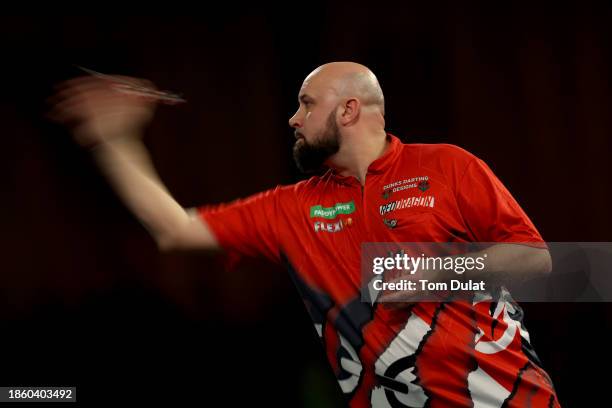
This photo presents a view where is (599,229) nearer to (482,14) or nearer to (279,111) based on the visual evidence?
(482,14)

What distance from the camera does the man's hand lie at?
1.63 meters

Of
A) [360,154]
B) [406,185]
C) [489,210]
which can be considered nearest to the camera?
[489,210]

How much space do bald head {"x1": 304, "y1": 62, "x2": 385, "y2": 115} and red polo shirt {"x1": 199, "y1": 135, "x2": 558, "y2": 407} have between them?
14 cm

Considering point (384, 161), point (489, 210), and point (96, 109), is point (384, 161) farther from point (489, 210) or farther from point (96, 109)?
point (96, 109)

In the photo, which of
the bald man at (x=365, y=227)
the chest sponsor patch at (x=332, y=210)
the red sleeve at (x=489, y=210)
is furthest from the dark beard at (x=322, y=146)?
the red sleeve at (x=489, y=210)

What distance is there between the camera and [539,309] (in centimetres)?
254

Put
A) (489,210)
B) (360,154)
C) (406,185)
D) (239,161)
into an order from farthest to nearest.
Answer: (239,161), (360,154), (406,185), (489,210)

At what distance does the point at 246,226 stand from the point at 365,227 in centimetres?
33

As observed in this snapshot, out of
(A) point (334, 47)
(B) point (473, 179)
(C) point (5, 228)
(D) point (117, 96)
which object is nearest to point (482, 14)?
(A) point (334, 47)

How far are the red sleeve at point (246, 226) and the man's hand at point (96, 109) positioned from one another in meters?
0.31

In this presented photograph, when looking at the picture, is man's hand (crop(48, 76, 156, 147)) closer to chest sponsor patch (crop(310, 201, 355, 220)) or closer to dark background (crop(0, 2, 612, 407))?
chest sponsor patch (crop(310, 201, 355, 220))

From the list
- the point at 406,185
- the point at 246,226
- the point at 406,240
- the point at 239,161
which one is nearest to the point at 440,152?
the point at 406,185

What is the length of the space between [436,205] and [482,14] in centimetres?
147

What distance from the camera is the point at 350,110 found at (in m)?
1.74
